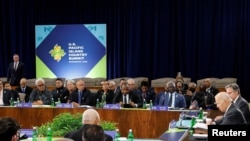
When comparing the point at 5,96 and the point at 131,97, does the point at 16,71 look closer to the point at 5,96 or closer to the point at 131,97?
the point at 5,96

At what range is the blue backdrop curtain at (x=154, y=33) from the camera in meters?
12.8

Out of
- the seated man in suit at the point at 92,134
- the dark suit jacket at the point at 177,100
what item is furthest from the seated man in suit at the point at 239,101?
the seated man in suit at the point at 92,134

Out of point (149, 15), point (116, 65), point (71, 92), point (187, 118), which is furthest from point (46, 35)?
point (187, 118)

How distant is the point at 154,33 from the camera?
13.5 metres

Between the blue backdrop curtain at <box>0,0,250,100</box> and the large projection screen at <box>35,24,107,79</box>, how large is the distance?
0.63 metres

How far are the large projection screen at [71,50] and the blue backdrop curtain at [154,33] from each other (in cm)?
63

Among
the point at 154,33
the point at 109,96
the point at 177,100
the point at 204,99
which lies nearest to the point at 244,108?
the point at 177,100

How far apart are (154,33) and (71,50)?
96.0 inches

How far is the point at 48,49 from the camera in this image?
13461 millimetres

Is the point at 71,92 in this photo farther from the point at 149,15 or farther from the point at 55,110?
the point at 149,15

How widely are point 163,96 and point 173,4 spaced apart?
5471 millimetres

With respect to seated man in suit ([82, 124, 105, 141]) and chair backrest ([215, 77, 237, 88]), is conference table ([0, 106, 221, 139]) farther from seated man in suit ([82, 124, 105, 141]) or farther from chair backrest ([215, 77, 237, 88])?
chair backrest ([215, 77, 237, 88])

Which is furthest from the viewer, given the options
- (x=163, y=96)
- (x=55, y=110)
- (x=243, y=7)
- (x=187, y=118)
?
(x=243, y=7)

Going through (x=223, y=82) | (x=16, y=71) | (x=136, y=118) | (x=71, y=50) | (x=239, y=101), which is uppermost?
(x=71, y=50)
